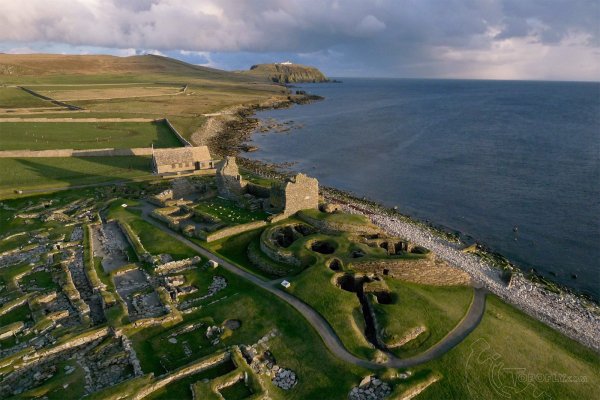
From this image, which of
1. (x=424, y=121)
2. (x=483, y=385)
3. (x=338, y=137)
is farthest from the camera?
(x=424, y=121)

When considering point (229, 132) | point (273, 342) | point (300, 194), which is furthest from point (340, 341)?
point (229, 132)

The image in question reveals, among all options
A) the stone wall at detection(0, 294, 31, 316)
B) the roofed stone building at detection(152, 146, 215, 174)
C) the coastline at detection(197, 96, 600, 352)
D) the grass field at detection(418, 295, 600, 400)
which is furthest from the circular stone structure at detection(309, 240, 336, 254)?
the roofed stone building at detection(152, 146, 215, 174)

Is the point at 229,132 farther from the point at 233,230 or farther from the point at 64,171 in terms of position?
the point at 233,230

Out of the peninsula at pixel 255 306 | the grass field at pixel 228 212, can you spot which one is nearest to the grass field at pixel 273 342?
the peninsula at pixel 255 306

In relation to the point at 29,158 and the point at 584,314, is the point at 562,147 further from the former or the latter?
the point at 29,158

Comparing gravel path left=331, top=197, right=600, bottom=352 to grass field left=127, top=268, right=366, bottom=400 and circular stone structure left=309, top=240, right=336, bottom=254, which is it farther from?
grass field left=127, top=268, right=366, bottom=400

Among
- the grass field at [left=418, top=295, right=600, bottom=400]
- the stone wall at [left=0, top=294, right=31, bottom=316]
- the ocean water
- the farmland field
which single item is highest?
the farmland field

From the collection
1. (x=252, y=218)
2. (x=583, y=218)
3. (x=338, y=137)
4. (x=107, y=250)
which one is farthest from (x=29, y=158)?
(x=583, y=218)
